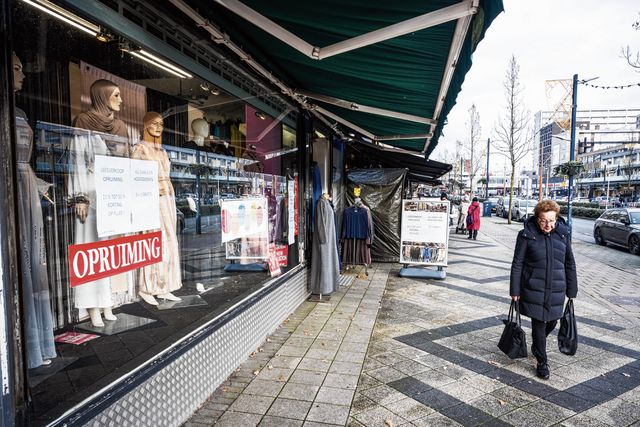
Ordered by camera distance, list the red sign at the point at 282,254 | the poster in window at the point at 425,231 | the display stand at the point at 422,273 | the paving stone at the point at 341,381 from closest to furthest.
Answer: the paving stone at the point at 341,381
the red sign at the point at 282,254
the display stand at the point at 422,273
the poster in window at the point at 425,231

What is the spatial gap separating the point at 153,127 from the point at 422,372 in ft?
11.1

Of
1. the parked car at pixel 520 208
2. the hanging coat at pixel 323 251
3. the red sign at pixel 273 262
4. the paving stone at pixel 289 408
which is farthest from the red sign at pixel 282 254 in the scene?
the parked car at pixel 520 208

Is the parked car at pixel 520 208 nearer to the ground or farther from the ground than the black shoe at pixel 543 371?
farther from the ground

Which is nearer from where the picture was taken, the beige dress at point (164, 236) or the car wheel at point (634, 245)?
the beige dress at point (164, 236)

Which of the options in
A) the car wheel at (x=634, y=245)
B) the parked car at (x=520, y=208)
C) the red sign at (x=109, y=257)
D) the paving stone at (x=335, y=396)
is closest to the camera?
the red sign at (x=109, y=257)

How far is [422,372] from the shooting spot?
12.6 ft

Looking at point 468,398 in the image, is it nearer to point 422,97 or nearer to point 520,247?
point 520,247

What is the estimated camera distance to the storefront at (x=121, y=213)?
73.9 inches

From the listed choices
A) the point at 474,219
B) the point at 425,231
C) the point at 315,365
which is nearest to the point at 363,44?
the point at 315,365

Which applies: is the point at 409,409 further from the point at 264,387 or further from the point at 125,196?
the point at 125,196

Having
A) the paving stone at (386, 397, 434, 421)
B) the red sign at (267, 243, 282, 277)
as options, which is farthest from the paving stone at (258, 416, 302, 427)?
the red sign at (267, 243, 282, 277)

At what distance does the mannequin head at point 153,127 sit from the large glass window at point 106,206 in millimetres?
11

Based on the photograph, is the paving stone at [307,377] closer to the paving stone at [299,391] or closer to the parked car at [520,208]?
the paving stone at [299,391]

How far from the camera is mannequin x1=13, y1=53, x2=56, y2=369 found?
6.10 feet
